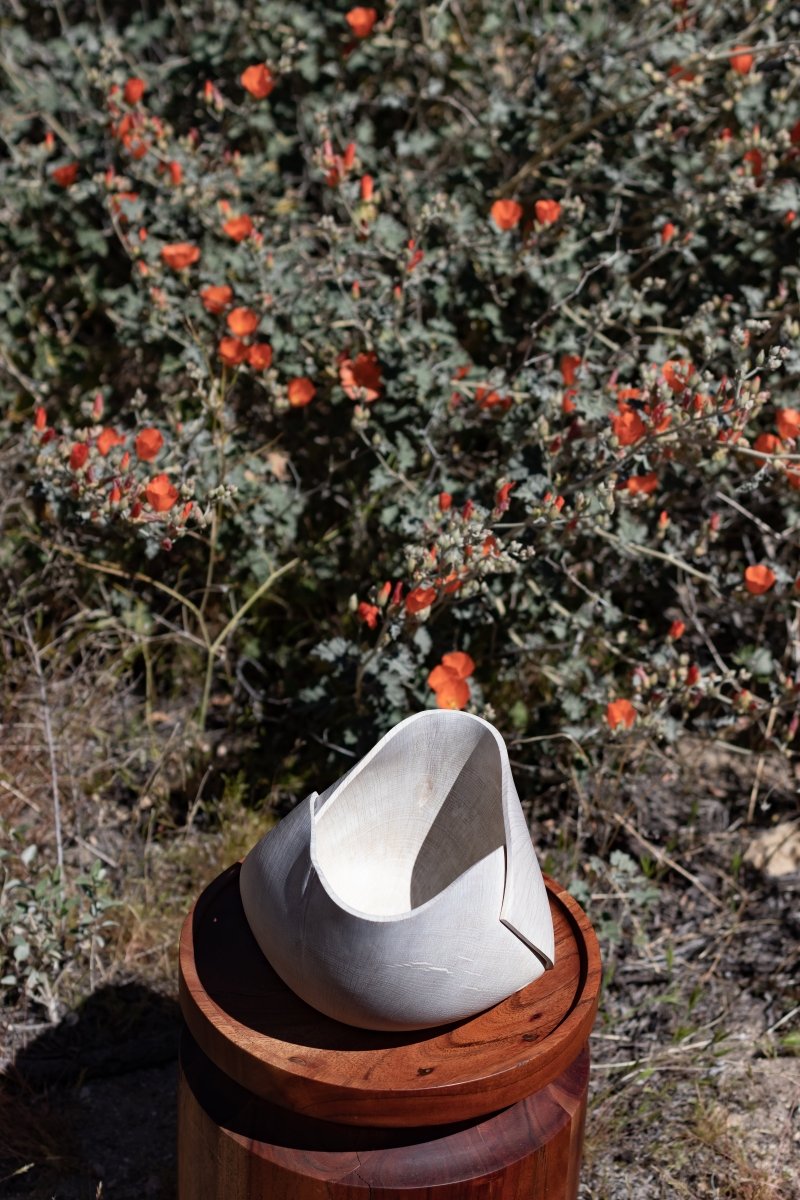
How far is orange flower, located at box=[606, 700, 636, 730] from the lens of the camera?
2.27 metres

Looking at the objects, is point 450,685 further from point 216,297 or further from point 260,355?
point 216,297

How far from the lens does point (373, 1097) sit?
131cm

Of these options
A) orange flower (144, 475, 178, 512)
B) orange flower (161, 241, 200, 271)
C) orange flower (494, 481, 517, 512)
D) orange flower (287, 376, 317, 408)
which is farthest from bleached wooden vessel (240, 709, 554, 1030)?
orange flower (161, 241, 200, 271)

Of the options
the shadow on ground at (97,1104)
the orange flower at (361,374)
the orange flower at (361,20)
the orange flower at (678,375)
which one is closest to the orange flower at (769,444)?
the orange flower at (678,375)

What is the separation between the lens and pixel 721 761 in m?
2.87

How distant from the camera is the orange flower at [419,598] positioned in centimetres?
208

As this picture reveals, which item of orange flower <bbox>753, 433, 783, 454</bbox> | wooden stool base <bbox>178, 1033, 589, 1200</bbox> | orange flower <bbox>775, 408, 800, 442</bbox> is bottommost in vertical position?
wooden stool base <bbox>178, 1033, 589, 1200</bbox>

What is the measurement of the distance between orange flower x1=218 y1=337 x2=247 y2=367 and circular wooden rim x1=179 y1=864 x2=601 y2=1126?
4.40ft

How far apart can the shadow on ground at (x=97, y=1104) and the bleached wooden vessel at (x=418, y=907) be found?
73 cm

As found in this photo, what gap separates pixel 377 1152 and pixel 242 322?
1.68m

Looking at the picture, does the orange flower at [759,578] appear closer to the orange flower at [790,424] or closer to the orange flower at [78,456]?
A: the orange flower at [790,424]

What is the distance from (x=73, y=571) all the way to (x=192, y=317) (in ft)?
2.12

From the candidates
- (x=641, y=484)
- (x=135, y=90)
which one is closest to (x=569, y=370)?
(x=641, y=484)

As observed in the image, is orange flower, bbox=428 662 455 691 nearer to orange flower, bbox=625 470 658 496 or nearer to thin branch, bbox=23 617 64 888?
orange flower, bbox=625 470 658 496
